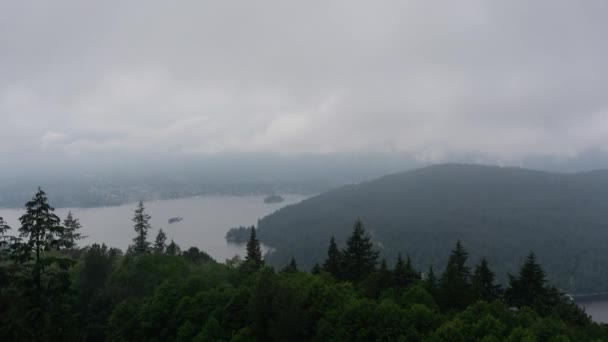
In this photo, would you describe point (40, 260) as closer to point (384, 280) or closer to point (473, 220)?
point (384, 280)

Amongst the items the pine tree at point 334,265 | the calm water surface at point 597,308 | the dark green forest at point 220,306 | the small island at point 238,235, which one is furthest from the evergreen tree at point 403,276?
the small island at point 238,235

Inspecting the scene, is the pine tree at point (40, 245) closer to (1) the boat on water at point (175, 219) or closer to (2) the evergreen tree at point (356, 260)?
(2) the evergreen tree at point (356, 260)

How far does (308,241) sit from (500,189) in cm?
9982

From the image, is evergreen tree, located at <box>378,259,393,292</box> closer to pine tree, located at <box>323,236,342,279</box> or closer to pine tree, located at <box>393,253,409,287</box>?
pine tree, located at <box>393,253,409,287</box>

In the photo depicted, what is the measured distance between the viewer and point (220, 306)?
57.4 feet

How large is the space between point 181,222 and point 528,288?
121 metres

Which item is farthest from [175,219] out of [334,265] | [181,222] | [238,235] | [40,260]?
[40,260]

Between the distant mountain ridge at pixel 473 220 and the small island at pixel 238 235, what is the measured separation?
1058 centimetres

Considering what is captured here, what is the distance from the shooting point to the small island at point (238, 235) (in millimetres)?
118250

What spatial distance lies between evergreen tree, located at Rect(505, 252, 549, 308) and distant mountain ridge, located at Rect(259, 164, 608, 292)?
85.4m

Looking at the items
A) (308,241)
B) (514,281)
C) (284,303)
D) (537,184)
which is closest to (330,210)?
(308,241)

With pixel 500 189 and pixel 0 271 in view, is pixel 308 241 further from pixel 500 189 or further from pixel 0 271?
pixel 0 271

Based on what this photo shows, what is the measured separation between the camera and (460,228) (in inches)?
5192

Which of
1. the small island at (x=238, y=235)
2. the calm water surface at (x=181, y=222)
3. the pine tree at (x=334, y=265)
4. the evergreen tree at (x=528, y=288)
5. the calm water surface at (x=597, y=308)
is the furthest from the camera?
the small island at (x=238, y=235)
